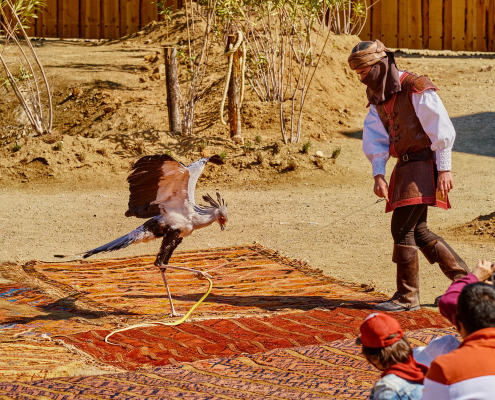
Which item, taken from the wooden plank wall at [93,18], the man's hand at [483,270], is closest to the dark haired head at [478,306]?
the man's hand at [483,270]

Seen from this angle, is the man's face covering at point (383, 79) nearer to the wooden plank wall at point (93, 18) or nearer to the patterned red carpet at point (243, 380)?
the patterned red carpet at point (243, 380)

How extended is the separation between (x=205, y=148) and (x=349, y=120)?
10.7 ft

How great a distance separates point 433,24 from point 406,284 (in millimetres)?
14170

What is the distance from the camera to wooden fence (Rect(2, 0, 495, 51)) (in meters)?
17.7

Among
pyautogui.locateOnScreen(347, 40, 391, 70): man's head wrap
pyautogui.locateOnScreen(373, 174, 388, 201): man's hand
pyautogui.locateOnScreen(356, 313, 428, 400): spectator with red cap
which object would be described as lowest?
pyautogui.locateOnScreen(356, 313, 428, 400): spectator with red cap

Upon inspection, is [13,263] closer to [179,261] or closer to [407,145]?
[179,261]

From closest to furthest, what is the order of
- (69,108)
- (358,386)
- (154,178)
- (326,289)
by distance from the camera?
Answer: (358,386), (154,178), (326,289), (69,108)

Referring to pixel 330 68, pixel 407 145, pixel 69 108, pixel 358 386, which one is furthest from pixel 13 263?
pixel 330 68

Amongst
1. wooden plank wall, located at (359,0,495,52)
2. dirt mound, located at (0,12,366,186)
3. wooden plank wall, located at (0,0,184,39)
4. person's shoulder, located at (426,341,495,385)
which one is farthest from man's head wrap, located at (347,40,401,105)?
wooden plank wall, located at (0,0,184,39)

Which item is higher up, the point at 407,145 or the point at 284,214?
the point at 407,145

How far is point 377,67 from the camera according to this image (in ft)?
16.6

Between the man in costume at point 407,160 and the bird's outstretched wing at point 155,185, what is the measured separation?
134cm

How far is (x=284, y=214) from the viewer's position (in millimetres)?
9031

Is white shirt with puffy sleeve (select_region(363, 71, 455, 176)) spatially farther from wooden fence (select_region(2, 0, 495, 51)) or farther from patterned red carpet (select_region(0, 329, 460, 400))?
wooden fence (select_region(2, 0, 495, 51))
